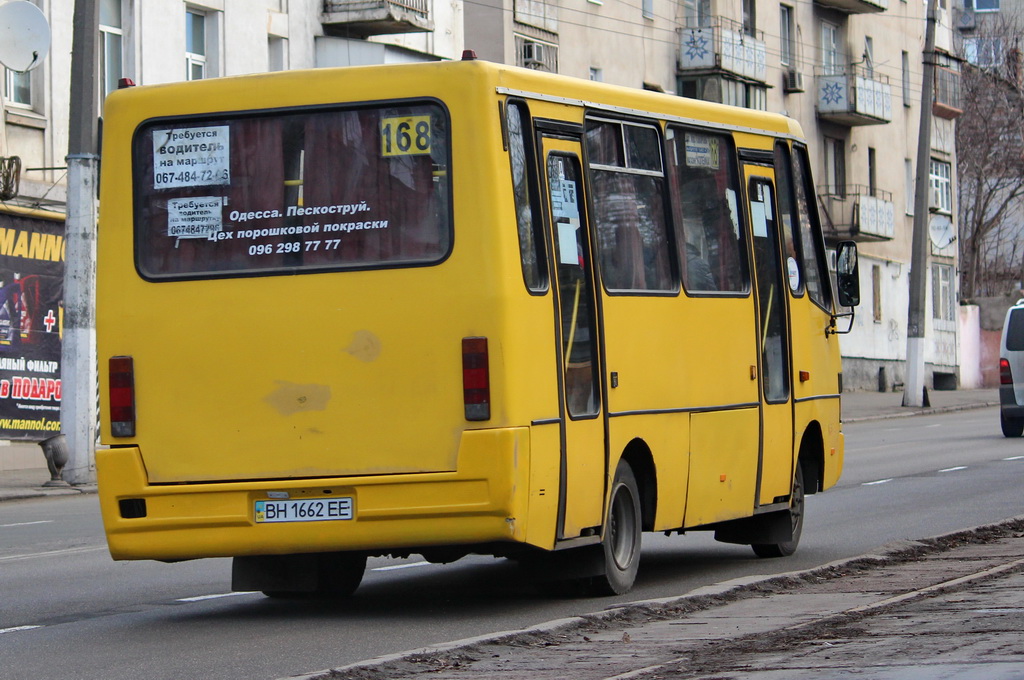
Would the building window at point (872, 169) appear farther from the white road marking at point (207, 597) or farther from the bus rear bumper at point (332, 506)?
the bus rear bumper at point (332, 506)

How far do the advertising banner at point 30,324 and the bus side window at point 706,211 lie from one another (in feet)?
58.1

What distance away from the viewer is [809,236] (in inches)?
555

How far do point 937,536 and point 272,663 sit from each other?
6.43 m

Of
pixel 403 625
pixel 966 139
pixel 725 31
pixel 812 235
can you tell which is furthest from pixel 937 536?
pixel 966 139

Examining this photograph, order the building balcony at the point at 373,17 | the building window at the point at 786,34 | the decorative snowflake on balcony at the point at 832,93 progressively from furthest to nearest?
the decorative snowflake on balcony at the point at 832,93, the building window at the point at 786,34, the building balcony at the point at 373,17

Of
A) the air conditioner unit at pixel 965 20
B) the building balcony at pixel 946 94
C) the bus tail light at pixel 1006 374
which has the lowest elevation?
the bus tail light at pixel 1006 374

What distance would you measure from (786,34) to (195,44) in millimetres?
28741

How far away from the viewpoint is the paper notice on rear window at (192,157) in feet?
33.6

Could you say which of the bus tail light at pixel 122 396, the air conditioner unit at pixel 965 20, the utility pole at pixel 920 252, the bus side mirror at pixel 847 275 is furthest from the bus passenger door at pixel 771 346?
the air conditioner unit at pixel 965 20

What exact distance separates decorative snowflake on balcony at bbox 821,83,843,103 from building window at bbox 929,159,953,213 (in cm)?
957

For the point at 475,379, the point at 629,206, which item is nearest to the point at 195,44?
the point at 629,206

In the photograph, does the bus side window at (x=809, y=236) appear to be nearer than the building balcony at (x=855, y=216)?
Yes

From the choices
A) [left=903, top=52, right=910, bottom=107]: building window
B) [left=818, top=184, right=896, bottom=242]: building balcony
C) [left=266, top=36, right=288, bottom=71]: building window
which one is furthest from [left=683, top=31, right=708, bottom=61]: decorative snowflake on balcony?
[left=266, top=36, right=288, bottom=71]: building window

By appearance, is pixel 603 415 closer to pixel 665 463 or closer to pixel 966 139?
pixel 665 463
